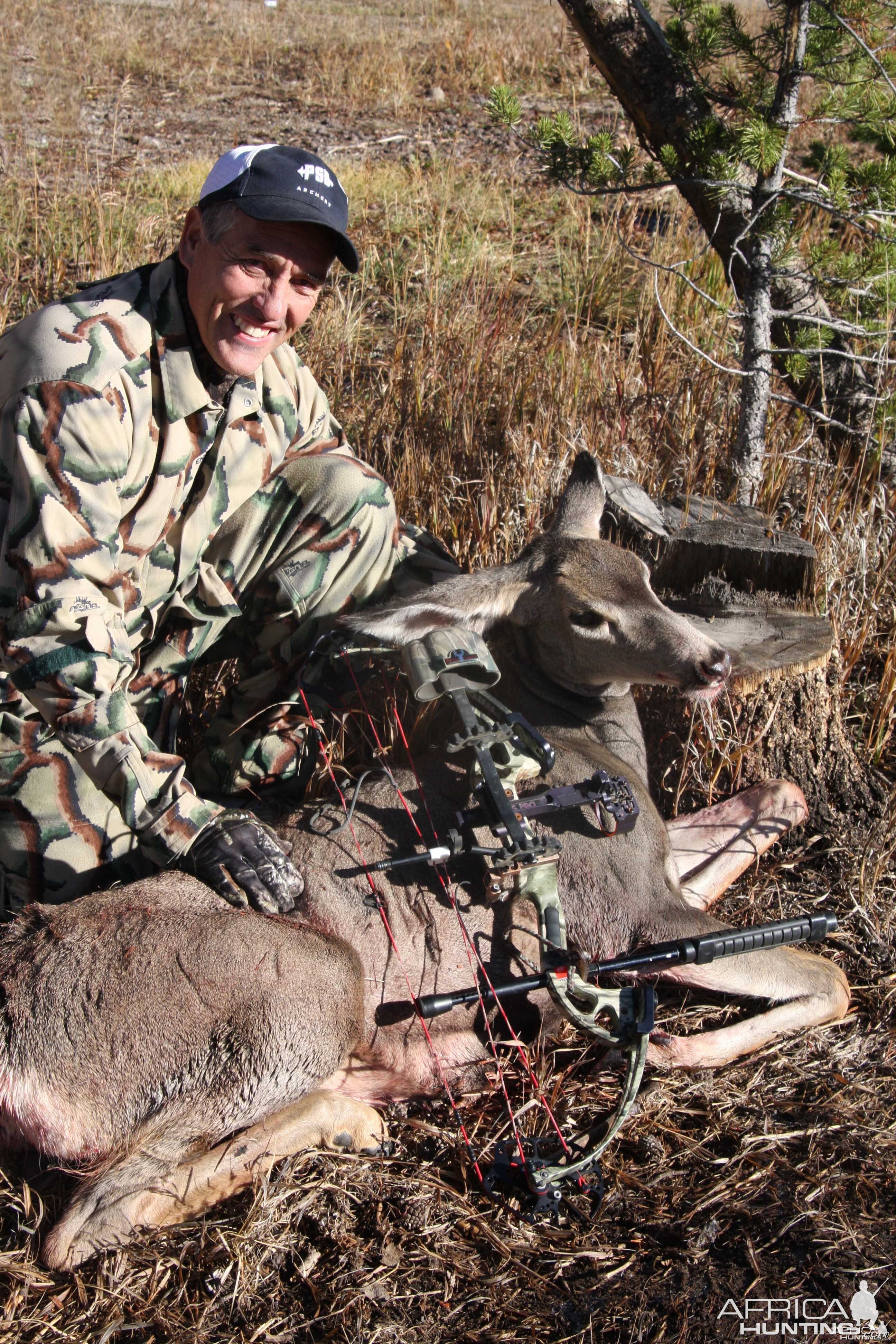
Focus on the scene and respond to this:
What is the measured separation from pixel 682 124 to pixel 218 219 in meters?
2.41

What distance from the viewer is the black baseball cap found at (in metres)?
3.27

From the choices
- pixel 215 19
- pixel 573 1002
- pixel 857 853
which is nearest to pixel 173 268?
pixel 573 1002

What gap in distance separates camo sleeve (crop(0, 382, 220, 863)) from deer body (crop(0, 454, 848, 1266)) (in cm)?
26

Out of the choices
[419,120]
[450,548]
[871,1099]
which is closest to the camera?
[871,1099]

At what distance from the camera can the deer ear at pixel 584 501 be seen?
4.18 meters

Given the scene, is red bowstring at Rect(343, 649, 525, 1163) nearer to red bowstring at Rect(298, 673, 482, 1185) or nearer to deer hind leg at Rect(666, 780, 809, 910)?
red bowstring at Rect(298, 673, 482, 1185)

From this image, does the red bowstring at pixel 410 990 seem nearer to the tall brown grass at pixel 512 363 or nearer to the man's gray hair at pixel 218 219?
the man's gray hair at pixel 218 219

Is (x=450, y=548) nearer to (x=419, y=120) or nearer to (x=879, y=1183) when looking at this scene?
(x=879, y=1183)

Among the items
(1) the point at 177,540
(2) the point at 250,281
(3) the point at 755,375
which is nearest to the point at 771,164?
(3) the point at 755,375

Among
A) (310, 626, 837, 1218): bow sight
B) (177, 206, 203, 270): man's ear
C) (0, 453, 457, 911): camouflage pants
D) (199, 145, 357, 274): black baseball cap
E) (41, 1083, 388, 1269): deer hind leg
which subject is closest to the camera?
(41, 1083, 388, 1269): deer hind leg

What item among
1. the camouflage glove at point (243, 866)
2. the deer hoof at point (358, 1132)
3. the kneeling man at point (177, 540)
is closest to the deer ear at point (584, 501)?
the kneeling man at point (177, 540)

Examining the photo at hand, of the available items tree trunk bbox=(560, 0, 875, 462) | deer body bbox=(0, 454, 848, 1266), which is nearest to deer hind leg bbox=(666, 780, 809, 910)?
deer body bbox=(0, 454, 848, 1266)

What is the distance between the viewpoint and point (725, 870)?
3.97 m

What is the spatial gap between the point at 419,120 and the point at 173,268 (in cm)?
752
